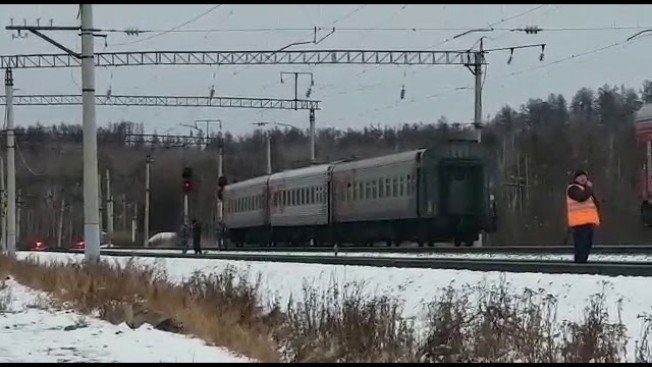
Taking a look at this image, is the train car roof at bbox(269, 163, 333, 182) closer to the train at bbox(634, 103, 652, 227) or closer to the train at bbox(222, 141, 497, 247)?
the train at bbox(222, 141, 497, 247)

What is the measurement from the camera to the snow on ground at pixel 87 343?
1034 centimetres

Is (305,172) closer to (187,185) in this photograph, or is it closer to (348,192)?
(348,192)

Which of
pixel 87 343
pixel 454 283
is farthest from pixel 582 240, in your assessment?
pixel 87 343

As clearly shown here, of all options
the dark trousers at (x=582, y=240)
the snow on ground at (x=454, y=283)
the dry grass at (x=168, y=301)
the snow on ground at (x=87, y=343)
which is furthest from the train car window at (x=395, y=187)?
the snow on ground at (x=87, y=343)

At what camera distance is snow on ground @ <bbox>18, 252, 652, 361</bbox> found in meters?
13.4

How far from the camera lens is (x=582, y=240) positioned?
18234 millimetres

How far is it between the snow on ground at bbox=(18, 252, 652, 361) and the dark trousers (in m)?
1.97

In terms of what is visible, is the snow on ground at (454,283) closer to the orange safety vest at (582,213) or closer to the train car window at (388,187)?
the orange safety vest at (582,213)

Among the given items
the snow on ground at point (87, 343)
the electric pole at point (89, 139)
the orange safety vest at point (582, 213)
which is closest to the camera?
the snow on ground at point (87, 343)

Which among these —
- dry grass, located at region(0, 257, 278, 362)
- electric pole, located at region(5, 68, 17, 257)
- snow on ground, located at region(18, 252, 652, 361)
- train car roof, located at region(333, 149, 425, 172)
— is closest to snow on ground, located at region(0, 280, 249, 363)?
dry grass, located at region(0, 257, 278, 362)

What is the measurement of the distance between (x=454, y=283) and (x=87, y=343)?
6.81 m

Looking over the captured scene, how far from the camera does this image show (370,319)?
448 inches

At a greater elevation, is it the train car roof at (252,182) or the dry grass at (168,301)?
the train car roof at (252,182)

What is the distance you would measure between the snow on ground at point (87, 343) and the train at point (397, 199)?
20564 mm
